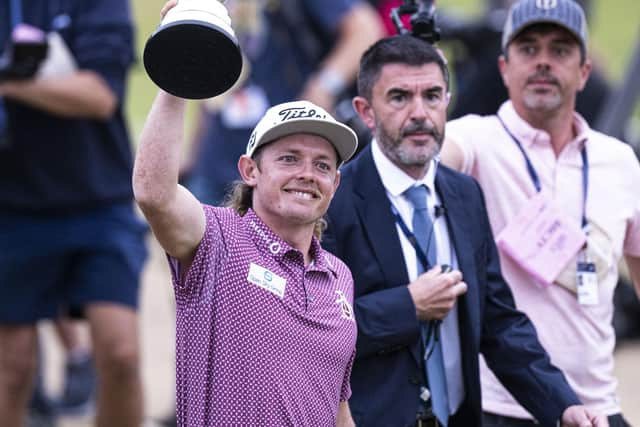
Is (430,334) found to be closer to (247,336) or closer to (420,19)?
(247,336)

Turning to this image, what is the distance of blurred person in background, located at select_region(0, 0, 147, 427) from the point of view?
635 cm

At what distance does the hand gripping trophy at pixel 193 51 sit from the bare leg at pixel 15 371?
3203 millimetres

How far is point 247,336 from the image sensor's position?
3.81 metres

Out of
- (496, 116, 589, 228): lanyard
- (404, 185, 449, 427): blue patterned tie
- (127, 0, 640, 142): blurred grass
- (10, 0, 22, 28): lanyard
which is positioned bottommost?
(404, 185, 449, 427): blue patterned tie

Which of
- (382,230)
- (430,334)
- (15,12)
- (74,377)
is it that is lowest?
(74,377)

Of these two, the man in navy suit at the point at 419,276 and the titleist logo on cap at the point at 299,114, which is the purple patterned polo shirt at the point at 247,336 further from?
the man in navy suit at the point at 419,276

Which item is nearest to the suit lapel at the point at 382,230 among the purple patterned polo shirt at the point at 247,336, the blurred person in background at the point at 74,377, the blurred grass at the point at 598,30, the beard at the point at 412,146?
the beard at the point at 412,146

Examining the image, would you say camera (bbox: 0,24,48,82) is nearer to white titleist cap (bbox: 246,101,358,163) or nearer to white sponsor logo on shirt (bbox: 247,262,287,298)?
white titleist cap (bbox: 246,101,358,163)

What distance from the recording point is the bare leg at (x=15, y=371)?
6418 millimetres

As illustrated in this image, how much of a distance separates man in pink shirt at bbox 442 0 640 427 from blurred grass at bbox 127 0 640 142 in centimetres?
1307

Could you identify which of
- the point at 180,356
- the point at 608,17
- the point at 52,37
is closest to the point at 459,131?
the point at 180,356

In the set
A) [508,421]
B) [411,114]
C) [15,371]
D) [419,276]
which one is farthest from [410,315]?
[15,371]

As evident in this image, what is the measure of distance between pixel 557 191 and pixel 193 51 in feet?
6.60

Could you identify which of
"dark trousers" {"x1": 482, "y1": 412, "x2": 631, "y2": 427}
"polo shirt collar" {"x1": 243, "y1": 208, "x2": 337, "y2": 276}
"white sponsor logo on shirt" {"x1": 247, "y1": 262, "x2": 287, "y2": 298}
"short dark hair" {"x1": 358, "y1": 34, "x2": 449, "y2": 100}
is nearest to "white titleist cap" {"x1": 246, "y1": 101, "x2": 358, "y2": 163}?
"polo shirt collar" {"x1": 243, "y1": 208, "x2": 337, "y2": 276}
